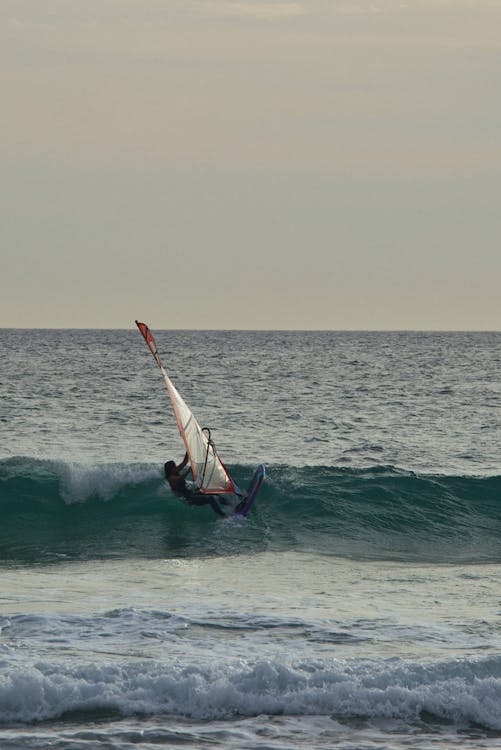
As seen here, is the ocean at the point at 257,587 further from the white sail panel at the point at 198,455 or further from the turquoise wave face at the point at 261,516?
the white sail panel at the point at 198,455

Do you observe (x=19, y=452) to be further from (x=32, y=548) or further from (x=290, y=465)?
(x=32, y=548)

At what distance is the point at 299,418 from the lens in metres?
38.7

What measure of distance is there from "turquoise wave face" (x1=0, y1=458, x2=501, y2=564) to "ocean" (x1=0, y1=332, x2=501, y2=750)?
0.24 feet

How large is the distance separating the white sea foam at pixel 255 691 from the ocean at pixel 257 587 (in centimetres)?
2

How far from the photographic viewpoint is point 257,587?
47.9ft

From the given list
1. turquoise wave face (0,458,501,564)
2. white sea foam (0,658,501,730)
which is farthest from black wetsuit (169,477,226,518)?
white sea foam (0,658,501,730)

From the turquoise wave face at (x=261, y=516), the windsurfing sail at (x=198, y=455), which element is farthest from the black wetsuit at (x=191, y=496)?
the turquoise wave face at (x=261, y=516)

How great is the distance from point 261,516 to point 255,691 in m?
11.5

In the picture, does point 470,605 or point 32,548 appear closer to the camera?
point 470,605

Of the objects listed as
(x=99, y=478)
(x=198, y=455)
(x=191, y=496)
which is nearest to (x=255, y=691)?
(x=191, y=496)

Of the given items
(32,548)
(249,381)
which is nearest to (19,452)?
(32,548)

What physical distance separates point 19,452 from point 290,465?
7.98 meters

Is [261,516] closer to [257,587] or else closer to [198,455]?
[198,455]

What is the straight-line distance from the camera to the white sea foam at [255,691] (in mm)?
9711
